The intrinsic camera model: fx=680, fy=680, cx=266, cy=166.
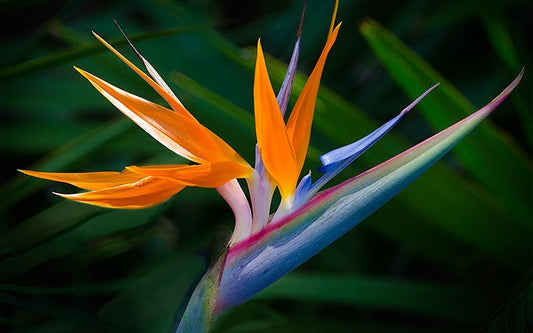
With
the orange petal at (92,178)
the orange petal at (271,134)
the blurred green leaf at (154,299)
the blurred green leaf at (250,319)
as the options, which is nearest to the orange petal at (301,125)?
the orange petal at (271,134)

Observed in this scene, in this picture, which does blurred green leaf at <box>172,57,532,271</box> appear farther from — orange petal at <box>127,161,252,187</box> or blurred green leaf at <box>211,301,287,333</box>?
orange petal at <box>127,161,252,187</box>

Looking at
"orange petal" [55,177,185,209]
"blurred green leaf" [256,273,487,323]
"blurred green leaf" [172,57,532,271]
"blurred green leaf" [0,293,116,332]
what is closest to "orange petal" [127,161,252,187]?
"orange petal" [55,177,185,209]

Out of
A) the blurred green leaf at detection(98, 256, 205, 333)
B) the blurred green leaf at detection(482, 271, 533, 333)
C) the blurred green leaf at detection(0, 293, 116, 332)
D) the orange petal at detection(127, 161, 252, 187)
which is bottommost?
the blurred green leaf at detection(482, 271, 533, 333)

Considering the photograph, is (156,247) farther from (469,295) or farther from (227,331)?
(469,295)

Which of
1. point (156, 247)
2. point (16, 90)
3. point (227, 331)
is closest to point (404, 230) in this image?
point (227, 331)

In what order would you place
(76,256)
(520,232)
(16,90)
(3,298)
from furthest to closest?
(16,90)
(520,232)
(76,256)
(3,298)

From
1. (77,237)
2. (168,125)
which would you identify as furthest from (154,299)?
(168,125)
